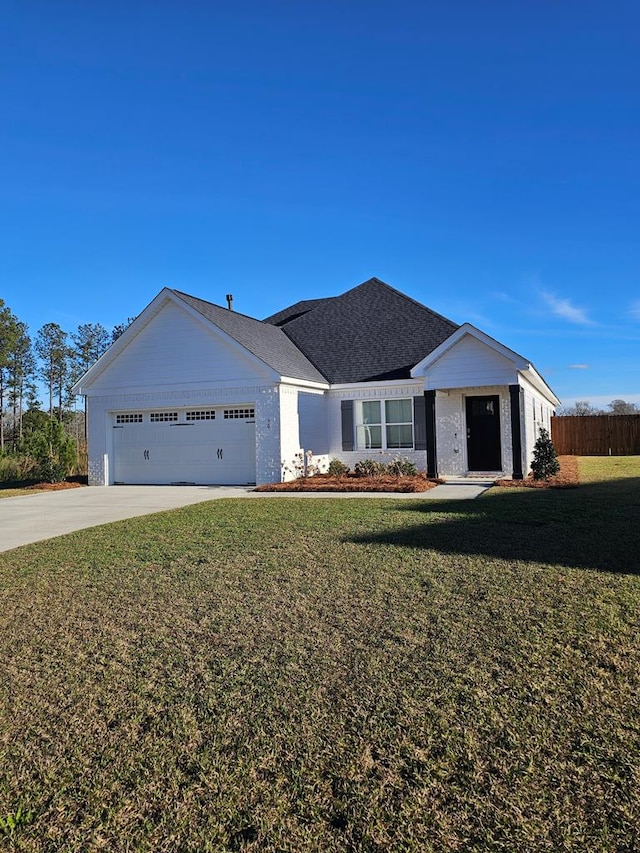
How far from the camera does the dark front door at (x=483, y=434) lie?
55.6 ft

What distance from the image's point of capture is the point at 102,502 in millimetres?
13297

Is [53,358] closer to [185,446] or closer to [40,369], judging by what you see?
[40,369]

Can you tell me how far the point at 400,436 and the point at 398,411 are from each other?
81 cm

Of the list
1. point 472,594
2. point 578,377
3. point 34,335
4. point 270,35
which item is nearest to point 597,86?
point 270,35

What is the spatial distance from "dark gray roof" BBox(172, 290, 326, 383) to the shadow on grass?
735 centimetres

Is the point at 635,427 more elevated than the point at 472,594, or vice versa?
the point at 635,427

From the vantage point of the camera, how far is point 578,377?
39125 mm

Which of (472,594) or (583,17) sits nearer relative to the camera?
(472,594)

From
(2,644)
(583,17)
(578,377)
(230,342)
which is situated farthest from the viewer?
(578,377)

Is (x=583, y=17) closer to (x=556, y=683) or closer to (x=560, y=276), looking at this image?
(x=560, y=276)

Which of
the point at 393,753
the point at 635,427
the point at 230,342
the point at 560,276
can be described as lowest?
the point at 393,753

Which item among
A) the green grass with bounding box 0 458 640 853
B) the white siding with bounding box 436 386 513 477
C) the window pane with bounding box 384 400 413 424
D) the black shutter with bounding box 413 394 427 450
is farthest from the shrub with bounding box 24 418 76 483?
the white siding with bounding box 436 386 513 477

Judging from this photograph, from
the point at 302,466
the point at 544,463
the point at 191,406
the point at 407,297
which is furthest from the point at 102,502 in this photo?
the point at 407,297

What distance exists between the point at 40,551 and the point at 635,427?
2649 cm
